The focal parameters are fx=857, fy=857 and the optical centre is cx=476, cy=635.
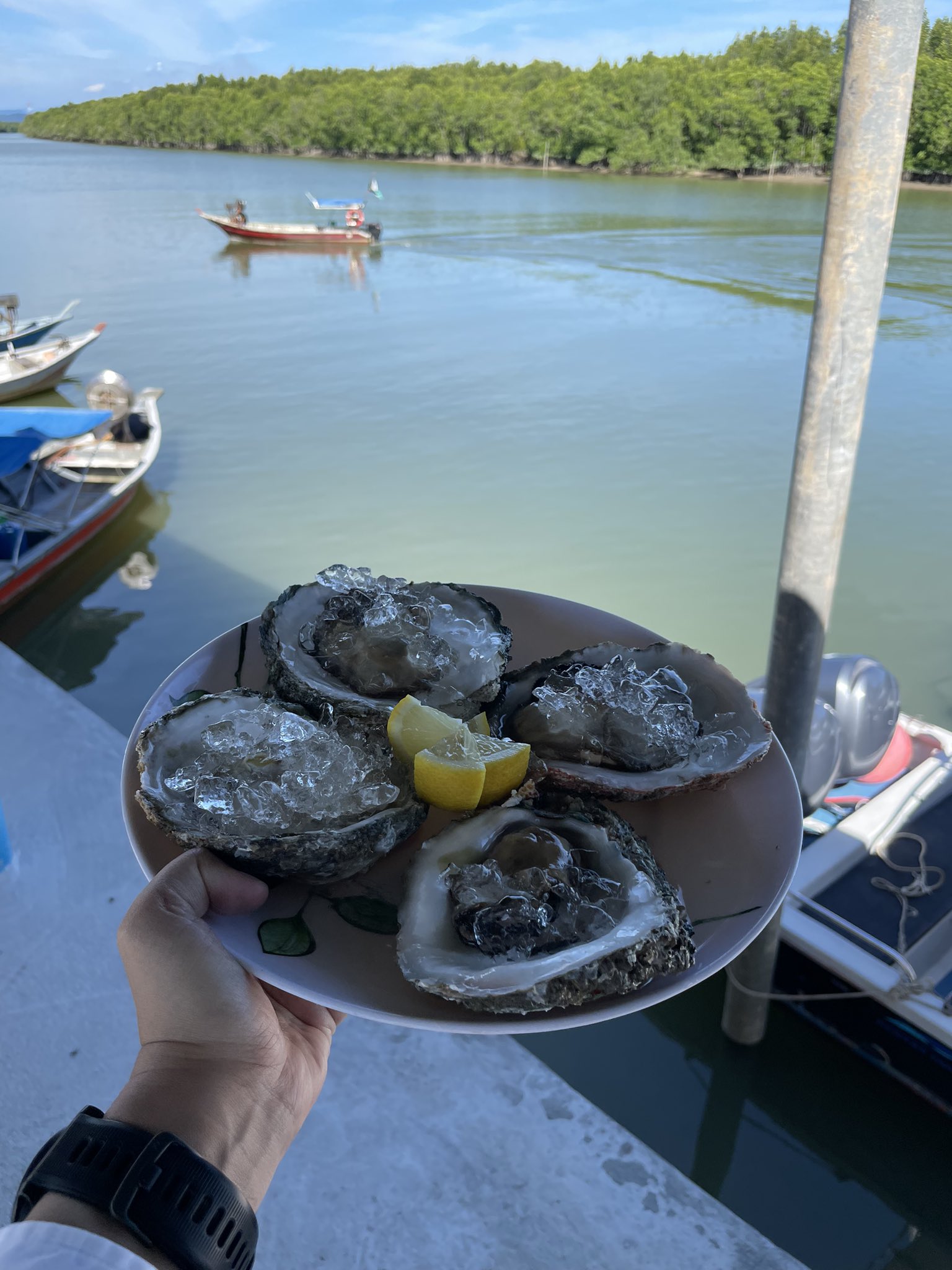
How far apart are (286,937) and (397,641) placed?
47 centimetres

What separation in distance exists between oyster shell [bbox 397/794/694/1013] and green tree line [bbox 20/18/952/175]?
28595 millimetres

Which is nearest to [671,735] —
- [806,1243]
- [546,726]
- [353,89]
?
[546,726]

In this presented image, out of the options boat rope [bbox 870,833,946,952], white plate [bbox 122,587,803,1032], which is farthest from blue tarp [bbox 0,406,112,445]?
white plate [bbox 122,587,803,1032]

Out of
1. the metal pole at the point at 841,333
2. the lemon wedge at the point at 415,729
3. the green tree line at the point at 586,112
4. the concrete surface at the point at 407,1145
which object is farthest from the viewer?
the green tree line at the point at 586,112

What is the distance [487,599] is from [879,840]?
287 cm

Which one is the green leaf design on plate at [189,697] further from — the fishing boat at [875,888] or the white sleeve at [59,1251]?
the fishing boat at [875,888]

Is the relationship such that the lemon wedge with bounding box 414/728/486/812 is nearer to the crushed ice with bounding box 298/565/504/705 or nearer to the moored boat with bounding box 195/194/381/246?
the crushed ice with bounding box 298/565/504/705

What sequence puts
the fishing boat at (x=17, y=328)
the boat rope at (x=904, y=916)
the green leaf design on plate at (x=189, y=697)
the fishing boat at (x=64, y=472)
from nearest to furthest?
the green leaf design on plate at (x=189, y=697), the boat rope at (x=904, y=916), the fishing boat at (x=64, y=472), the fishing boat at (x=17, y=328)

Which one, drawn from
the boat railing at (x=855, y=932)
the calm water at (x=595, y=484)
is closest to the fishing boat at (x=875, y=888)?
the boat railing at (x=855, y=932)

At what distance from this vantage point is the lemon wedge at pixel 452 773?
35.7 inches

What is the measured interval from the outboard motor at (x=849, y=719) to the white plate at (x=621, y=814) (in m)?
2.65

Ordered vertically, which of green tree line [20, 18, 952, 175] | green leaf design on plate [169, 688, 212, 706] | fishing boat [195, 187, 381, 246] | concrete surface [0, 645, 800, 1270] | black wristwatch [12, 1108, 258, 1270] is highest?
green tree line [20, 18, 952, 175]

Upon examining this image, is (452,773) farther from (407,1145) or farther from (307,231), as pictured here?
(307,231)

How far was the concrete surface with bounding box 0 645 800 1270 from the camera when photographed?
4.58 feet
